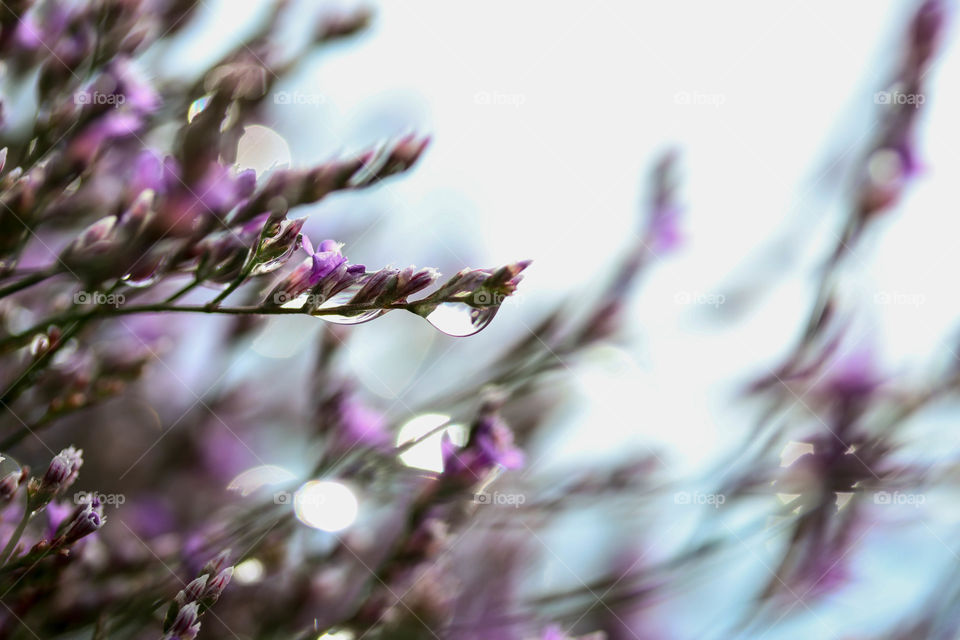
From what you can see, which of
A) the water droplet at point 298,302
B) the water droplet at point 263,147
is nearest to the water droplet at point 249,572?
the water droplet at point 298,302

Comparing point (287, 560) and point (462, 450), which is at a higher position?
point (462, 450)

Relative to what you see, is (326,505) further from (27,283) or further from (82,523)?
(27,283)

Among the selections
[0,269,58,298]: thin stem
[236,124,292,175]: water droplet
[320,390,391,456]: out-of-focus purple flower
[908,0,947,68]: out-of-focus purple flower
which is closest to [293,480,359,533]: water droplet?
[320,390,391,456]: out-of-focus purple flower

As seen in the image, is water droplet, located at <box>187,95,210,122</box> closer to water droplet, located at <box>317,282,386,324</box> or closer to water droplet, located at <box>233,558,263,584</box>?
water droplet, located at <box>317,282,386,324</box>

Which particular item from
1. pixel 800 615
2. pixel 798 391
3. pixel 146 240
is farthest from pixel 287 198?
pixel 800 615

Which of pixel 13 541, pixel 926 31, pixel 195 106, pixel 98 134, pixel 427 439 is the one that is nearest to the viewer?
pixel 13 541

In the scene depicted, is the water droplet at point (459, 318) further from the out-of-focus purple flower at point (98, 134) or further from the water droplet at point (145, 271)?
the out-of-focus purple flower at point (98, 134)

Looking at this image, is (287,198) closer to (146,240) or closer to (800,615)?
(146,240)

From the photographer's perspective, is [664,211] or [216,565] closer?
[216,565]

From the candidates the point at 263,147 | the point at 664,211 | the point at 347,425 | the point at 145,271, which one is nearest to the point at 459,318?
the point at 145,271
